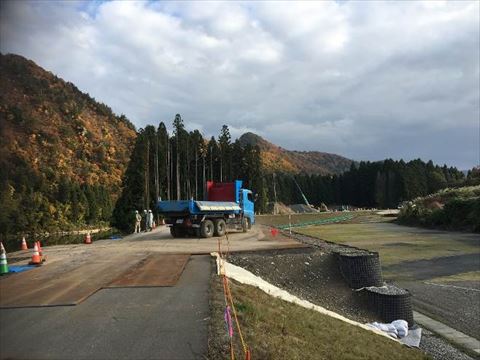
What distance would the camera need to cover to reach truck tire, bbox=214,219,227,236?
26.0 m

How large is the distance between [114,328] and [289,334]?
2.87m

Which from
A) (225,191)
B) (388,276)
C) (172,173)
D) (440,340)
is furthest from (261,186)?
(440,340)

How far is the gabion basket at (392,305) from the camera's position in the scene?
14805 millimetres

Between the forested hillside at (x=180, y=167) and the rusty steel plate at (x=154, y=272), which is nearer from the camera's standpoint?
the rusty steel plate at (x=154, y=272)

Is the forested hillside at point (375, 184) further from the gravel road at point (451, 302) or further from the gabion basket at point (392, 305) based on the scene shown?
the gabion basket at point (392, 305)

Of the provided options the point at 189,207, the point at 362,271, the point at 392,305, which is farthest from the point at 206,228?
the point at 392,305

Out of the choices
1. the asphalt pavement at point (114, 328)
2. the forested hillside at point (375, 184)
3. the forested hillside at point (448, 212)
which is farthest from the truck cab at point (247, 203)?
the forested hillside at point (375, 184)

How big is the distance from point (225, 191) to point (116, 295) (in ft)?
63.0

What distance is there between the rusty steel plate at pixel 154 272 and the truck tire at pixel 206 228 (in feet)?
26.1

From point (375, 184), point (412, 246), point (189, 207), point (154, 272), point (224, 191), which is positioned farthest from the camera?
point (375, 184)

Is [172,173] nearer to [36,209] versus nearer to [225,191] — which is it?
[36,209]

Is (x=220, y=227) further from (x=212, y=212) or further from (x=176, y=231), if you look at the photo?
(x=176, y=231)

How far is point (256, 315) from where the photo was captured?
8.94 metres

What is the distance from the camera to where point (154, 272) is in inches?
517
